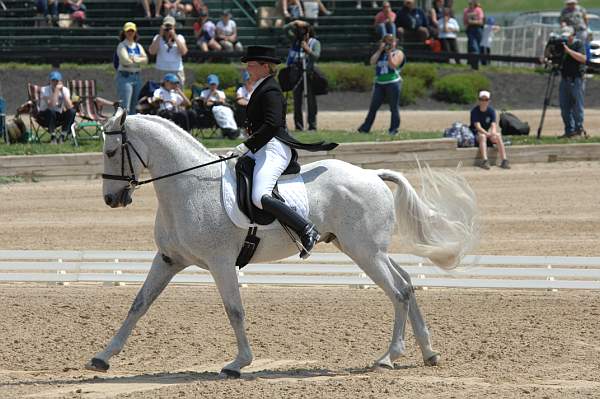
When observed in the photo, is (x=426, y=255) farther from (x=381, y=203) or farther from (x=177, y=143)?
(x=177, y=143)

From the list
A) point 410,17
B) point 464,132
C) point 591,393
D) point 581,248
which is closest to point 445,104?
point 410,17

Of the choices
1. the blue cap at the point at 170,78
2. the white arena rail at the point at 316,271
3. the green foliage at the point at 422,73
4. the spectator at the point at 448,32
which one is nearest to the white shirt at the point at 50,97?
the blue cap at the point at 170,78

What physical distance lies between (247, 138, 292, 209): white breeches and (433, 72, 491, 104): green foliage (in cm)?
1827

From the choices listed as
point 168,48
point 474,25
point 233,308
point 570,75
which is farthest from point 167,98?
point 474,25

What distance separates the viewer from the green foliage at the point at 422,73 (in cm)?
2727

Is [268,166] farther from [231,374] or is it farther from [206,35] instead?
[206,35]

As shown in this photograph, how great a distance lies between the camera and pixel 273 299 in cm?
1146

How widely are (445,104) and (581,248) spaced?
13165 millimetres

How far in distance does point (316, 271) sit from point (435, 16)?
739 inches

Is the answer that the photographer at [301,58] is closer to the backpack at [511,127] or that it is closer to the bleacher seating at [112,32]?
the backpack at [511,127]

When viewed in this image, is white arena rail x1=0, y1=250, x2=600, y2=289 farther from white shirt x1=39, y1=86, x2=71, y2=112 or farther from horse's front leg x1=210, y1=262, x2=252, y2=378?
white shirt x1=39, y1=86, x2=71, y2=112

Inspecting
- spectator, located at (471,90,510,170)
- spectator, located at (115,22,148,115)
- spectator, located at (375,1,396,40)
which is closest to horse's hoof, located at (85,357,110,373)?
spectator, located at (471,90,510,170)

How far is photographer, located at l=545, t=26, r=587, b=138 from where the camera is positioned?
67.2 feet

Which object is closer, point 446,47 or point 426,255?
point 426,255
